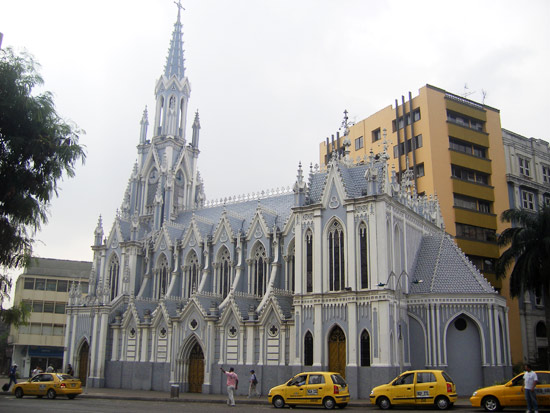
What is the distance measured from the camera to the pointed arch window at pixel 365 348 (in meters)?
32.6

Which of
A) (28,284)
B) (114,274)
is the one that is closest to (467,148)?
(114,274)

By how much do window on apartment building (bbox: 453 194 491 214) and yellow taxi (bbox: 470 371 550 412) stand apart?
32.9 m

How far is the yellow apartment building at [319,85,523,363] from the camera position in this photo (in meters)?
54.5

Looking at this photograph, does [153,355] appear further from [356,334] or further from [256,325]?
[356,334]

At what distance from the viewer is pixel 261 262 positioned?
43.7 meters

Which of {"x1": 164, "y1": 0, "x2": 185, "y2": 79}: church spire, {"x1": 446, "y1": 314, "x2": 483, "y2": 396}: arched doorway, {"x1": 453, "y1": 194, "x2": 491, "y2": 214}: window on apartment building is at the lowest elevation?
{"x1": 446, "y1": 314, "x2": 483, "y2": 396}: arched doorway

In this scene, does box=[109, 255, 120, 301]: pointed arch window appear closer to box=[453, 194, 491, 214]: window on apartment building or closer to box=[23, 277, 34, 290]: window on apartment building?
box=[23, 277, 34, 290]: window on apartment building

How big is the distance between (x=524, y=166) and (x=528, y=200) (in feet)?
12.2

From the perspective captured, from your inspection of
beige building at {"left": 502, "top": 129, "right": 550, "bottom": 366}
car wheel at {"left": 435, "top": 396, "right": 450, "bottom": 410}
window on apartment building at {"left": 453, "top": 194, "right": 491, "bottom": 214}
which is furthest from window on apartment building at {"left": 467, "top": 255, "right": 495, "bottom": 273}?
car wheel at {"left": 435, "top": 396, "right": 450, "bottom": 410}

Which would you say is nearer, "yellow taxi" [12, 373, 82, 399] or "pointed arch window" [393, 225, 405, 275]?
"yellow taxi" [12, 373, 82, 399]

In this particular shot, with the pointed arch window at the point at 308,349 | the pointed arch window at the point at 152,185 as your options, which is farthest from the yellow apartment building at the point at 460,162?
the pointed arch window at the point at 308,349

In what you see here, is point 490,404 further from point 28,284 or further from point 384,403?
point 28,284

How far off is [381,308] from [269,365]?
8854mm

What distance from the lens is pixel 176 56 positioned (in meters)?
61.5
